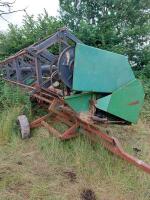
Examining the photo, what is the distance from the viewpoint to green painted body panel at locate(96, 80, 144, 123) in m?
4.15

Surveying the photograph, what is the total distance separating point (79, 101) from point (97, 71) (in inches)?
16.9

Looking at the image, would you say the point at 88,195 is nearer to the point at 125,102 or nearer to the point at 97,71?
the point at 125,102

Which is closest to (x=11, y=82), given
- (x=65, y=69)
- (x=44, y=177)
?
(x=65, y=69)

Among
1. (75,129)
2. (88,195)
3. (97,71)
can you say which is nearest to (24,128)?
(75,129)

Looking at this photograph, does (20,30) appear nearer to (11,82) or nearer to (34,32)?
(34,32)

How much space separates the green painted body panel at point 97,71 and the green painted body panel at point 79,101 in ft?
0.44

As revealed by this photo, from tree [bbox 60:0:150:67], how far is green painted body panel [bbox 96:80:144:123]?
13.1 feet

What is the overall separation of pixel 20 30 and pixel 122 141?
206 inches

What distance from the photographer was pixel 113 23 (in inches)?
348

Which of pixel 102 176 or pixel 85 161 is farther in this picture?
pixel 85 161

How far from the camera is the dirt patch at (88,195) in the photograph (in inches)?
139

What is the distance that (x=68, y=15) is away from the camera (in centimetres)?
928

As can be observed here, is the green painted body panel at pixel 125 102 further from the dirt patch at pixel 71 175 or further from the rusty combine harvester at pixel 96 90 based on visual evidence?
the dirt patch at pixel 71 175

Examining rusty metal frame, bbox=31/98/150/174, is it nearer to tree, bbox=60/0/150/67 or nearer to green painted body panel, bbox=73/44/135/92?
green painted body panel, bbox=73/44/135/92
